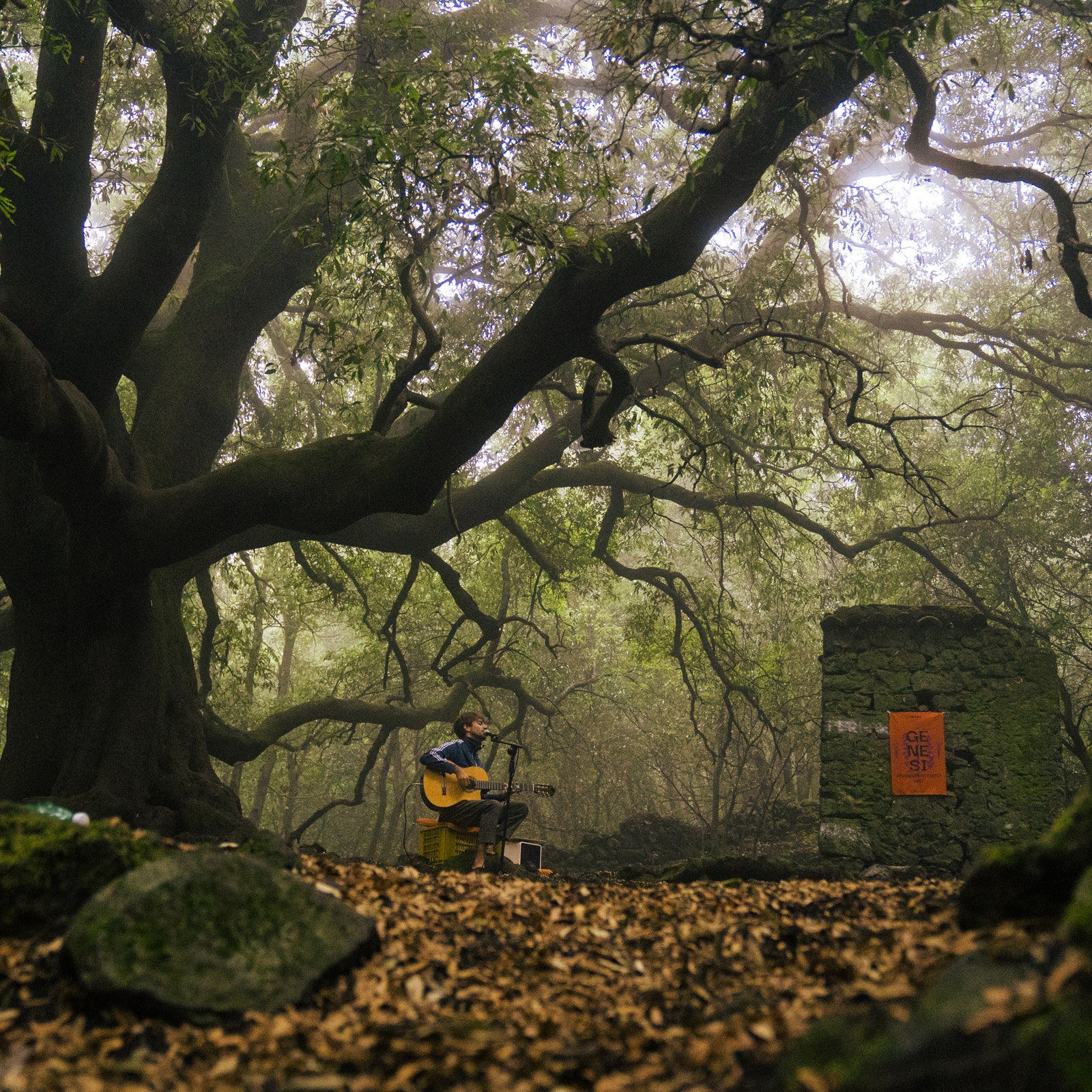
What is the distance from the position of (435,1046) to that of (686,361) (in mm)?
8387

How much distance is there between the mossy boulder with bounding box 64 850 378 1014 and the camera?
2.58 meters

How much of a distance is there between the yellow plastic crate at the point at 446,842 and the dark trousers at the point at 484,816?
8cm

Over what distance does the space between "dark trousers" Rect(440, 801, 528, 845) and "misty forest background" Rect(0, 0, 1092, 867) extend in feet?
9.05

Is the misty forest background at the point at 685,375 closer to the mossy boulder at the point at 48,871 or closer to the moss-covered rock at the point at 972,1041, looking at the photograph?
the mossy boulder at the point at 48,871

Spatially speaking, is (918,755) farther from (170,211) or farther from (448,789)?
(170,211)

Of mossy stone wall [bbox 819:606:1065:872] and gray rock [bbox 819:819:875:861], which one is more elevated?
mossy stone wall [bbox 819:606:1065:872]

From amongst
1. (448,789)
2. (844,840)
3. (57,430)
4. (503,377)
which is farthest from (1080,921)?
(844,840)

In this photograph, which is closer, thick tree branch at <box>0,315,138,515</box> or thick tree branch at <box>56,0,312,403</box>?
thick tree branch at <box>0,315,138,515</box>

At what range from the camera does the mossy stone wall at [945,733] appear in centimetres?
744

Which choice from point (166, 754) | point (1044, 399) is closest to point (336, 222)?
point (166, 754)

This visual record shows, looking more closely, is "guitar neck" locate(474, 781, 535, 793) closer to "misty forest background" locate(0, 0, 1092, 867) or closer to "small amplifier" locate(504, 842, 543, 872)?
"small amplifier" locate(504, 842, 543, 872)

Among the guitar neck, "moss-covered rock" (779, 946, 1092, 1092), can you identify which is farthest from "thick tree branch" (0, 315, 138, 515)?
"moss-covered rock" (779, 946, 1092, 1092)

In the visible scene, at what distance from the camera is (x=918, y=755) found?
768 centimetres

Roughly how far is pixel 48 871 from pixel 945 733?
6805mm
